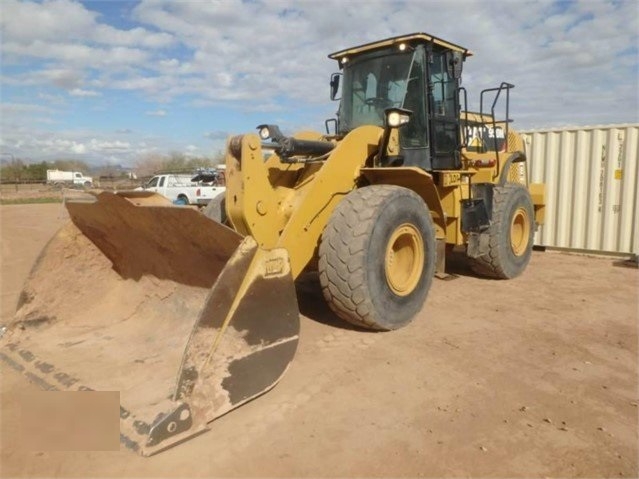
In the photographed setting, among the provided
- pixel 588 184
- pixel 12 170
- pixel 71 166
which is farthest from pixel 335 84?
pixel 71 166

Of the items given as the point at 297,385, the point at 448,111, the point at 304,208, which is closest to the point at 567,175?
the point at 448,111

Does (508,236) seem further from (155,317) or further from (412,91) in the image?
(155,317)

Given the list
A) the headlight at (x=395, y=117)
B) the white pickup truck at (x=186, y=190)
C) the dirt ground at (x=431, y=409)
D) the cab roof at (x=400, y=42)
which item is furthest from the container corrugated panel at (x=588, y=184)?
the white pickup truck at (x=186, y=190)

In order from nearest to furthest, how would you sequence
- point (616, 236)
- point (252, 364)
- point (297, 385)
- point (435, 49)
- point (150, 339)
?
point (252, 364)
point (297, 385)
point (150, 339)
point (435, 49)
point (616, 236)

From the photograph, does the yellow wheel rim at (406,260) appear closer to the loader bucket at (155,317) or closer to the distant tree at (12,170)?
the loader bucket at (155,317)

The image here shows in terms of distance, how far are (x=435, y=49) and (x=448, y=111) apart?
0.70 m

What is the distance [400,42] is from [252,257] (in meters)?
3.34

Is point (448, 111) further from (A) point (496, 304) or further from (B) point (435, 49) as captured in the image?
(A) point (496, 304)

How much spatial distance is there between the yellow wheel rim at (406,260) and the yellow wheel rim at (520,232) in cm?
283

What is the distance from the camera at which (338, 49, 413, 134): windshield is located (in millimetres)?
5605

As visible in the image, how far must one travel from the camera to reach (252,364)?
334 centimetres

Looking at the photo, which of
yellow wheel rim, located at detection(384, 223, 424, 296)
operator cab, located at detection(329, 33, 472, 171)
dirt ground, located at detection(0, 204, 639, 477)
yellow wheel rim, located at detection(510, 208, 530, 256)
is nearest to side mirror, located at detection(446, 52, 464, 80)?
operator cab, located at detection(329, 33, 472, 171)

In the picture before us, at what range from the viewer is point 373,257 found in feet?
14.3

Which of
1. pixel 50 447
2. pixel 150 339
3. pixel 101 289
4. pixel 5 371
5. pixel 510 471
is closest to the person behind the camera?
pixel 510 471
